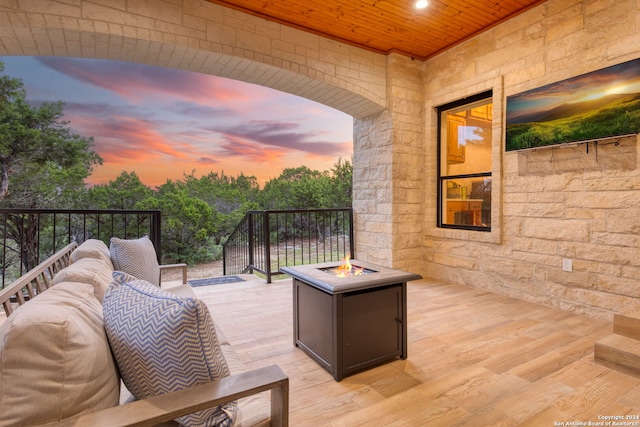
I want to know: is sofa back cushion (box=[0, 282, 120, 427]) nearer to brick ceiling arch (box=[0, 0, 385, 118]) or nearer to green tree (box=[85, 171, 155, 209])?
brick ceiling arch (box=[0, 0, 385, 118])

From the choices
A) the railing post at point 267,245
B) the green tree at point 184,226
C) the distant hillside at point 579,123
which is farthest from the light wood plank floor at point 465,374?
the green tree at point 184,226

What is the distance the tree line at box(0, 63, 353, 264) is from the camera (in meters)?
6.82

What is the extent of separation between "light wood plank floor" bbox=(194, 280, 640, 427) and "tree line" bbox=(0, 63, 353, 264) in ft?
→ 20.7

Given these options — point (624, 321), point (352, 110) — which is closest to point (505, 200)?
point (624, 321)

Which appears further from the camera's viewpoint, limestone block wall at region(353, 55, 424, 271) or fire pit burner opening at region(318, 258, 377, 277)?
limestone block wall at region(353, 55, 424, 271)

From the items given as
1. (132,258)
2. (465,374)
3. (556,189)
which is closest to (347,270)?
(465,374)

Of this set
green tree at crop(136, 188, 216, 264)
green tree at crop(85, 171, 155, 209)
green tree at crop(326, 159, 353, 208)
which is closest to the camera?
green tree at crop(85, 171, 155, 209)

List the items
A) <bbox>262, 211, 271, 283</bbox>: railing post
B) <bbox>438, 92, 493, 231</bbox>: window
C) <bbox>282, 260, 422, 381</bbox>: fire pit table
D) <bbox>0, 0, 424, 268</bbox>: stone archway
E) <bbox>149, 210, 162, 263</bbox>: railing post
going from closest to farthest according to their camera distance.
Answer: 1. <bbox>282, 260, 422, 381</bbox>: fire pit table
2. <bbox>0, 0, 424, 268</bbox>: stone archway
3. <bbox>149, 210, 162, 263</bbox>: railing post
4. <bbox>438, 92, 493, 231</bbox>: window
5. <bbox>262, 211, 271, 283</bbox>: railing post

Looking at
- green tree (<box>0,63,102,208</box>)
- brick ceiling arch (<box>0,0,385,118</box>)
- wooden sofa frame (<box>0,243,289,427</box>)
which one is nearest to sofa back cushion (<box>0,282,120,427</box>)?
wooden sofa frame (<box>0,243,289,427</box>)

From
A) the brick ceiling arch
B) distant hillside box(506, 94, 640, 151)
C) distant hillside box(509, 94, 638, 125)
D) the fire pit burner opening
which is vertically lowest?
the fire pit burner opening

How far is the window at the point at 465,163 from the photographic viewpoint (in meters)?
4.06

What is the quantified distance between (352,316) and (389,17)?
3.27m

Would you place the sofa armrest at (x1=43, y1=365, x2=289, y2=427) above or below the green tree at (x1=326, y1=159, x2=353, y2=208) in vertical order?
below

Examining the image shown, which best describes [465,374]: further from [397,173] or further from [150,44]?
[150,44]
